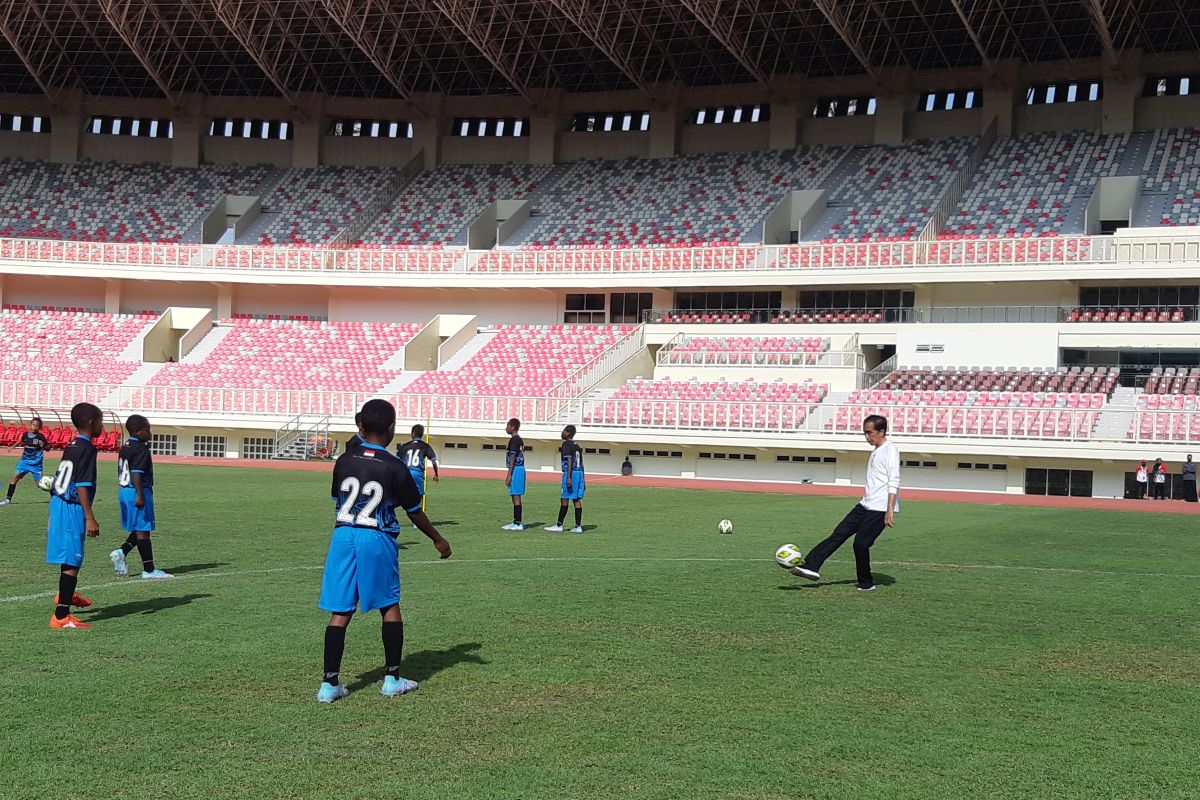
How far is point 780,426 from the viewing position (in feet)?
129

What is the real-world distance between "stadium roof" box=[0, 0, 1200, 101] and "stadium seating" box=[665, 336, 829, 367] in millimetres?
11445

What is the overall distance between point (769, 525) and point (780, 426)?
17.1 meters

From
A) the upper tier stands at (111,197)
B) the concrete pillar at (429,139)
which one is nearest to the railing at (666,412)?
the upper tier stands at (111,197)

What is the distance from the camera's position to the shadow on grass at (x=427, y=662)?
896cm

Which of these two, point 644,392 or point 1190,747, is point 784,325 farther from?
point 1190,747

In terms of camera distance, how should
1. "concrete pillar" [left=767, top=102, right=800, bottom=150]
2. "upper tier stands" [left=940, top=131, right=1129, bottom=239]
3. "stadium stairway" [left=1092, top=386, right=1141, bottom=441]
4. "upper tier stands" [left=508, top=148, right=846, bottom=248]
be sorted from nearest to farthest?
1. "stadium stairway" [left=1092, top=386, right=1141, bottom=441]
2. "upper tier stands" [left=940, top=131, right=1129, bottom=239]
3. "upper tier stands" [left=508, top=148, right=846, bottom=248]
4. "concrete pillar" [left=767, top=102, right=800, bottom=150]

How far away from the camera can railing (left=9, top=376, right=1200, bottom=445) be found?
36.2 metres

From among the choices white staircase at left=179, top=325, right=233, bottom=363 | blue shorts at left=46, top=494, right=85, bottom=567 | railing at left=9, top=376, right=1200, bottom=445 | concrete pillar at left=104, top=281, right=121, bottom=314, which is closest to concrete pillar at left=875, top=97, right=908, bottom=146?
railing at left=9, top=376, right=1200, bottom=445

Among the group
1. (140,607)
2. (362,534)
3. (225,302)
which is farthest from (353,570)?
(225,302)

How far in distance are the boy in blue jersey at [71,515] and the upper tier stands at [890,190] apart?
1592 inches

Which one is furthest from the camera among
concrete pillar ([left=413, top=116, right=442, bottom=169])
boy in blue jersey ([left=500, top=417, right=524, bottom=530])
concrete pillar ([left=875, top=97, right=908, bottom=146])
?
concrete pillar ([left=413, top=116, right=442, bottom=169])

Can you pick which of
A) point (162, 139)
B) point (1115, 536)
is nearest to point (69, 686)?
point (1115, 536)

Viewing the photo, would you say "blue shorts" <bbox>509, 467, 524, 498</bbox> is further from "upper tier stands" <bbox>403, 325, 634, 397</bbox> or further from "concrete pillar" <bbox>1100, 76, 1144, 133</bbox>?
"concrete pillar" <bbox>1100, 76, 1144, 133</bbox>

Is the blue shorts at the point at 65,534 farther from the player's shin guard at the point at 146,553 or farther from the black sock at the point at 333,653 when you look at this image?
the black sock at the point at 333,653
